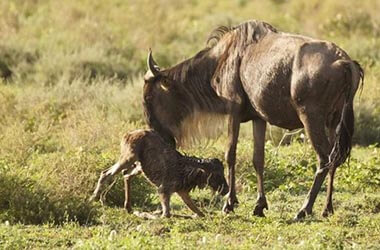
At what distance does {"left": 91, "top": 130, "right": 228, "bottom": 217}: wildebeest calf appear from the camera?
34.4 ft

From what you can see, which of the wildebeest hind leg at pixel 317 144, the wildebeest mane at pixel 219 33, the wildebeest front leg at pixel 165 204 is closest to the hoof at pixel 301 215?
the wildebeest hind leg at pixel 317 144

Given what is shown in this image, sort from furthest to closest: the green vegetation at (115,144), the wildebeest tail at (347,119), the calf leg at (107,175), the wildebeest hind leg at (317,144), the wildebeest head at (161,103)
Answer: the wildebeest head at (161,103) < the calf leg at (107,175) < the wildebeest hind leg at (317,144) < the wildebeest tail at (347,119) < the green vegetation at (115,144)

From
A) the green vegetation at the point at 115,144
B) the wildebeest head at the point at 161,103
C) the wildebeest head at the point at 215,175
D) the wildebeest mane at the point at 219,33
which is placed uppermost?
the wildebeest mane at the point at 219,33

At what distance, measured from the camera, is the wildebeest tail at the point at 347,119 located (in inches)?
400

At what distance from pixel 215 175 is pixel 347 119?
1382mm

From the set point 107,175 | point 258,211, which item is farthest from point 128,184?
point 258,211

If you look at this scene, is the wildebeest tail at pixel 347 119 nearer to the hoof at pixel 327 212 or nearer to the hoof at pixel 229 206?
the hoof at pixel 327 212

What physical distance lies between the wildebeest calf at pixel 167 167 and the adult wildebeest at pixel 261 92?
41cm

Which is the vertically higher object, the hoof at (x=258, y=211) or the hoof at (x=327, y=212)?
the hoof at (x=327, y=212)

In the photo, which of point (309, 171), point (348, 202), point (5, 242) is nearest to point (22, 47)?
point (309, 171)

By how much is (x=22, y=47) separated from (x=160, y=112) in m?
9.93

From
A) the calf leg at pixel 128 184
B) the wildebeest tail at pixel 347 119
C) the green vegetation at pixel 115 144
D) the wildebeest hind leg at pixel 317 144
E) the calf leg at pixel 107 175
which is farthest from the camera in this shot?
the calf leg at pixel 128 184

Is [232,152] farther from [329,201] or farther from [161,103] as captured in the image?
[329,201]

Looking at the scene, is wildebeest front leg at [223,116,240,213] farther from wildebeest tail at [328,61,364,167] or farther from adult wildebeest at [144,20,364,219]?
wildebeest tail at [328,61,364,167]
